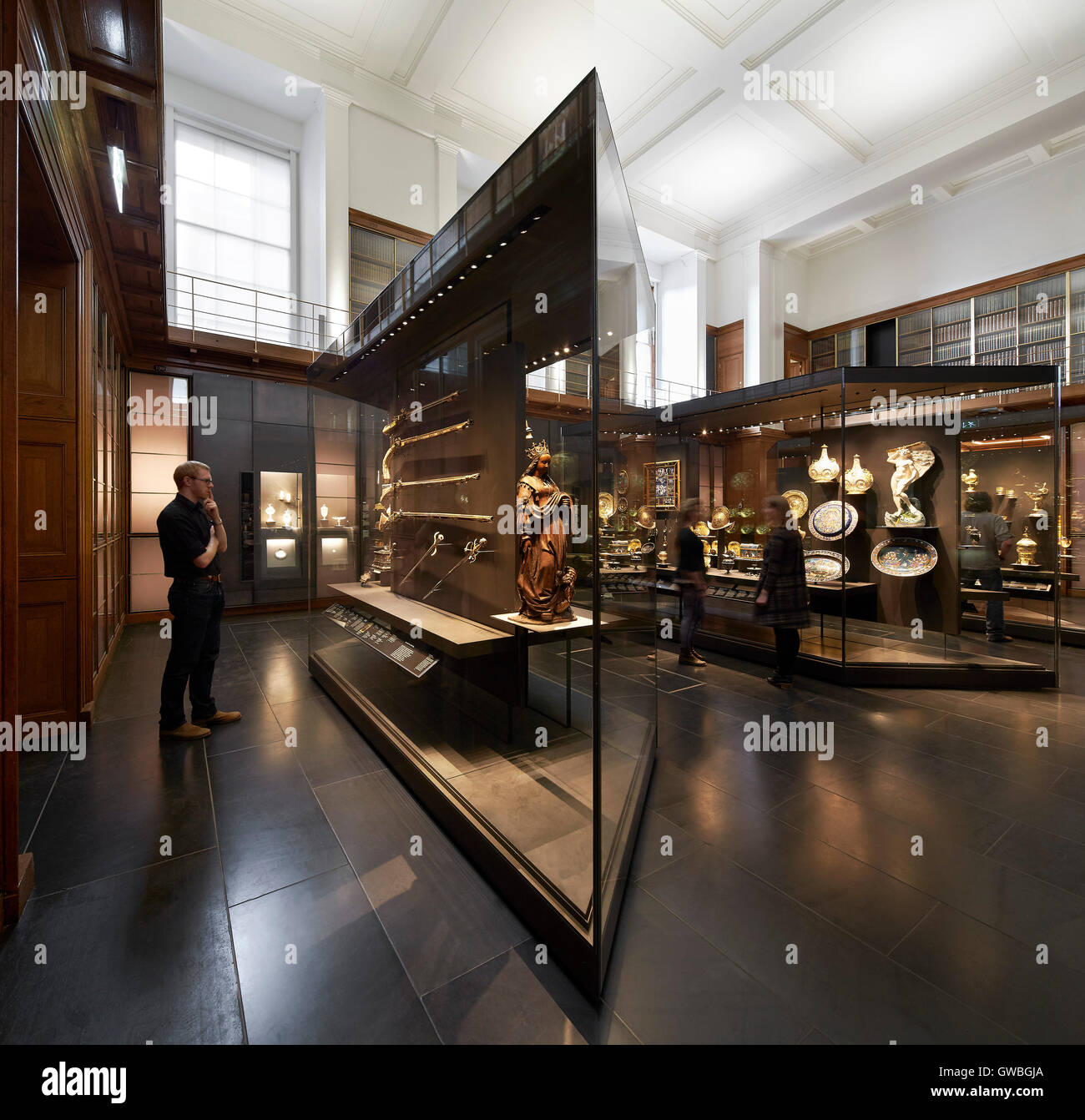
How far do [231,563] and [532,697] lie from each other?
687cm

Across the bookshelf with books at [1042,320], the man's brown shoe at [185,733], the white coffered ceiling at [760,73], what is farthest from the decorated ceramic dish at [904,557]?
the white coffered ceiling at [760,73]

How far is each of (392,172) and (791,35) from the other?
6.89 m

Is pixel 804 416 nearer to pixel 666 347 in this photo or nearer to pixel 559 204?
pixel 559 204

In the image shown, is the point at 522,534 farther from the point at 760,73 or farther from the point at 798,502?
the point at 760,73

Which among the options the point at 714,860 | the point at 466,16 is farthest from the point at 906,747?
the point at 466,16

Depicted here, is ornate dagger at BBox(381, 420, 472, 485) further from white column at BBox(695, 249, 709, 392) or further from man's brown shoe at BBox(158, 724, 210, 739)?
white column at BBox(695, 249, 709, 392)

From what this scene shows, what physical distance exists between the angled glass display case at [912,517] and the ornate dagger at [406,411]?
7.39 feet

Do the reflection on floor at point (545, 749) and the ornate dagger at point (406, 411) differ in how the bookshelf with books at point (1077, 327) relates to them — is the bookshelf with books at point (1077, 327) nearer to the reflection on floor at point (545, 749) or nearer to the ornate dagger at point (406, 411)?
the reflection on floor at point (545, 749)

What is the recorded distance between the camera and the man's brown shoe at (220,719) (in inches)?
149

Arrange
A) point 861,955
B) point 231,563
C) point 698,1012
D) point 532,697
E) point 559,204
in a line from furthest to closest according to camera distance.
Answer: point 231,563
point 532,697
point 559,204
point 861,955
point 698,1012

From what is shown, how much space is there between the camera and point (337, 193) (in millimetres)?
9031

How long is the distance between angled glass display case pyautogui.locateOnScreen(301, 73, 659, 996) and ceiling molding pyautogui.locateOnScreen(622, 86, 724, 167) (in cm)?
1003

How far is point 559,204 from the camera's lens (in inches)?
74.6

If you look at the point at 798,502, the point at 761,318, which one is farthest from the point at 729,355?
the point at 798,502
